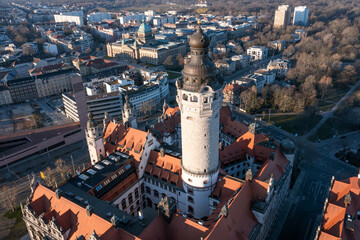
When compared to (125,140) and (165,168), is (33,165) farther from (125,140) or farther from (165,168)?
(165,168)

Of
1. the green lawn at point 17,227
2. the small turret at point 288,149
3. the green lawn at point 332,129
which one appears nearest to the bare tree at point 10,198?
the green lawn at point 17,227

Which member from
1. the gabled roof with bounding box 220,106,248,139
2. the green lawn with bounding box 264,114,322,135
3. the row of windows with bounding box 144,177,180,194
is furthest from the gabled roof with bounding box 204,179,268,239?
the green lawn with bounding box 264,114,322,135

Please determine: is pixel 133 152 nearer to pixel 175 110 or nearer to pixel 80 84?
pixel 175 110

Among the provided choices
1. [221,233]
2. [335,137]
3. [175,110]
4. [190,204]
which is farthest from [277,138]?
[221,233]

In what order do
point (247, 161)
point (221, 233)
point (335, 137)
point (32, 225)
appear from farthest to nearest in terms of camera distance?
point (335, 137) → point (247, 161) → point (32, 225) → point (221, 233)

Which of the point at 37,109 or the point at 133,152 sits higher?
the point at 133,152
